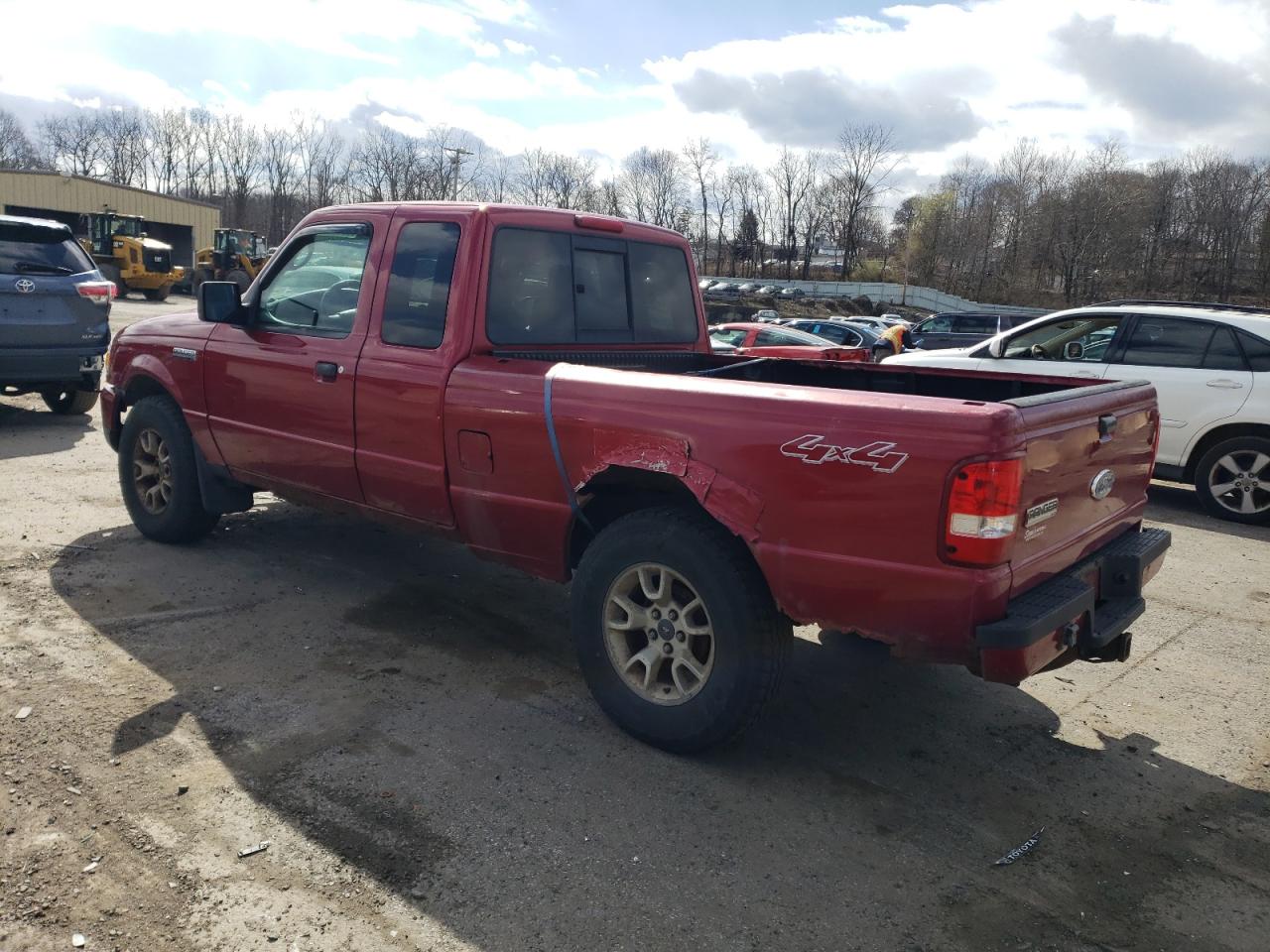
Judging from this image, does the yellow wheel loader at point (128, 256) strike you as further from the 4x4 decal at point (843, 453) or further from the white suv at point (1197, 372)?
the 4x4 decal at point (843, 453)

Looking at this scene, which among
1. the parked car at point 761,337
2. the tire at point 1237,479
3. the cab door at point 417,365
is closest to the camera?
the cab door at point 417,365

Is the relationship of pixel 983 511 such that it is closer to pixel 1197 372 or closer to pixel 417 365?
pixel 417 365

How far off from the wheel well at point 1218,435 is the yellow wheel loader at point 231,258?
30.6 metres

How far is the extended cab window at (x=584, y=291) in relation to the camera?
4.23 meters

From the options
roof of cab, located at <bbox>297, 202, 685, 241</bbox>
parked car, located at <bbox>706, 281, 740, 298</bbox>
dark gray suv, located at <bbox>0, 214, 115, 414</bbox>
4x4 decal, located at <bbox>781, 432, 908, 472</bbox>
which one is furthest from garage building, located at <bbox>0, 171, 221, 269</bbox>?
4x4 decal, located at <bbox>781, 432, 908, 472</bbox>

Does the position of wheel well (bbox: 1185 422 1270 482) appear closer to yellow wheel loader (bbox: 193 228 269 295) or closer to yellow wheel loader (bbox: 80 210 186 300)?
yellow wheel loader (bbox: 193 228 269 295)

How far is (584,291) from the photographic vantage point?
15.1ft

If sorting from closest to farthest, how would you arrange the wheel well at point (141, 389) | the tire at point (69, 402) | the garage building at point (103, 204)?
the wheel well at point (141, 389)
the tire at point (69, 402)
the garage building at point (103, 204)

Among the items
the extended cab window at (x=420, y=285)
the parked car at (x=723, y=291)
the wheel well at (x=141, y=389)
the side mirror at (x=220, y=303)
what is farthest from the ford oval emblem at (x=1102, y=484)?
the parked car at (x=723, y=291)

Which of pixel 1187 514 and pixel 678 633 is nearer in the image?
pixel 678 633

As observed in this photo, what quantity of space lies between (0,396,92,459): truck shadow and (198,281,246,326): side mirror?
4.28m

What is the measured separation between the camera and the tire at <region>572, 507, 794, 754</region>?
3.24 metres

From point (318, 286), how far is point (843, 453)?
3.09m

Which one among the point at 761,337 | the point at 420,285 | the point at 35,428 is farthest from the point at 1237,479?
the point at 35,428
